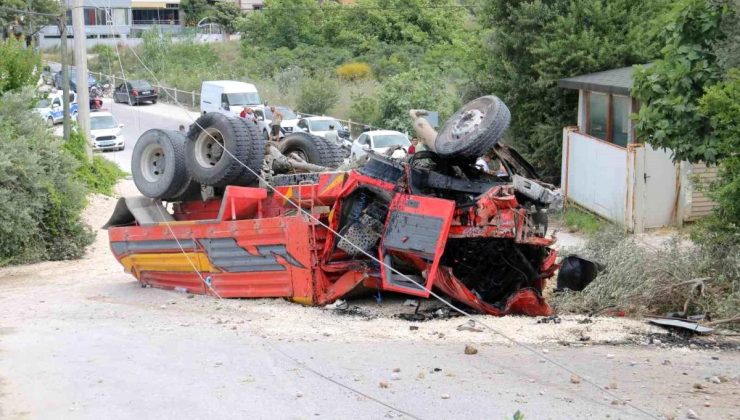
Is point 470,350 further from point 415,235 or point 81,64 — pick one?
point 81,64

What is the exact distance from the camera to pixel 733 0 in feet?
38.4

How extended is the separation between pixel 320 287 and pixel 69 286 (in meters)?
5.25

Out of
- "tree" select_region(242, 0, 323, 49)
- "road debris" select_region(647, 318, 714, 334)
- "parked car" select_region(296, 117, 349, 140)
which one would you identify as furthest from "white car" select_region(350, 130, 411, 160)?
"tree" select_region(242, 0, 323, 49)

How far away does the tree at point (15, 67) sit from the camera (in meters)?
20.0

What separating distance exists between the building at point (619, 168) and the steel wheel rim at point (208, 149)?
7754 mm

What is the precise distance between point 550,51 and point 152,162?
518 inches

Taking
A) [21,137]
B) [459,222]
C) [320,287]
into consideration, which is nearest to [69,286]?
[21,137]

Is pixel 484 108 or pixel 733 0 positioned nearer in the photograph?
pixel 484 108

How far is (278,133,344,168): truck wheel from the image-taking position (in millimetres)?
13297

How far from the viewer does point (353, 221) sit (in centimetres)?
1101

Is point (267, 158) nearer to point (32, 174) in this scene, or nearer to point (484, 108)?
point (484, 108)

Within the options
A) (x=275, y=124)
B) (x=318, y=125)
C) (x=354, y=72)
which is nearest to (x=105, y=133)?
(x=318, y=125)

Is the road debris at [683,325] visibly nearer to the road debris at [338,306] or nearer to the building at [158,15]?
the road debris at [338,306]

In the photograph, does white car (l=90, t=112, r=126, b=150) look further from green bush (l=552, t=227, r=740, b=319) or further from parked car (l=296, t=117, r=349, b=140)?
green bush (l=552, t=227, r=740, b=319)
